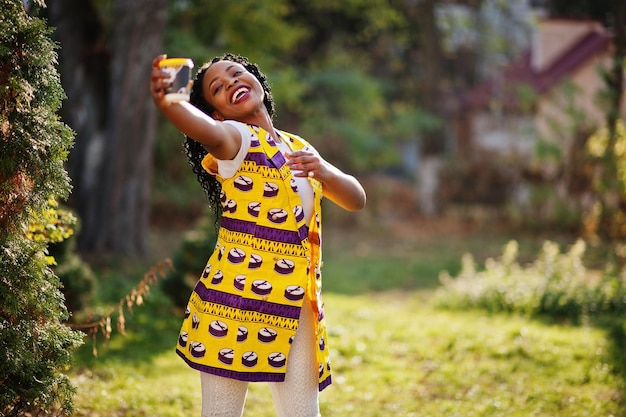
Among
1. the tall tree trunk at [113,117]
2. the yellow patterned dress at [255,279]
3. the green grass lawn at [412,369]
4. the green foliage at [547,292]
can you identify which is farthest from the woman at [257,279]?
the tall tree trunk at [113,117]

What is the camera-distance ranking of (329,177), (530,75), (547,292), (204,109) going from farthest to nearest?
(530,75) < (547,292) < (204,109) < (329,177)

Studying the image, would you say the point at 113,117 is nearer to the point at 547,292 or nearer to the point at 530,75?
the point at 547,292

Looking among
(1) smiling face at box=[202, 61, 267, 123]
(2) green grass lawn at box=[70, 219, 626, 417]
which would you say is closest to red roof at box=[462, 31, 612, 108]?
(2) green grass lawn at box=[70, 219, 626, 417]

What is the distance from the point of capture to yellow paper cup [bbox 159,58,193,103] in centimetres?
249

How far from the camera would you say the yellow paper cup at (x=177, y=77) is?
8.16ft

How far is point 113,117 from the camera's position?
35.4 feet

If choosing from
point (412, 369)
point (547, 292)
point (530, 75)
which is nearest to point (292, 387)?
point (412, 369)

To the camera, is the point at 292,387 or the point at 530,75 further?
the point at 530,75

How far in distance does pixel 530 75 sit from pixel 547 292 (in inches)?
679

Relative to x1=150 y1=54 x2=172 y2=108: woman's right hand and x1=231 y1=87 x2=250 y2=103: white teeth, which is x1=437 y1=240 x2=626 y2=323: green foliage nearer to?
x1=231 y1=87 x2=250 y2=103: white teeth

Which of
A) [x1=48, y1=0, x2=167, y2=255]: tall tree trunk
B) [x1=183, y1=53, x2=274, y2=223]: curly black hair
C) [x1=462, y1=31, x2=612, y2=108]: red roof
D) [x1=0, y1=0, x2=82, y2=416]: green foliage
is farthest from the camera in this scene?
[x1=462, y1=31, x2=612, y2=108]: red roof

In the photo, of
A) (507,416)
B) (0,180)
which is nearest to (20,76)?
(0,180)

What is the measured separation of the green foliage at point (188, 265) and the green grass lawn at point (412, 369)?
0.93 feet

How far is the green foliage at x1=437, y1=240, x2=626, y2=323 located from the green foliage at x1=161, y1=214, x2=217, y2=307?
10.6 ft
